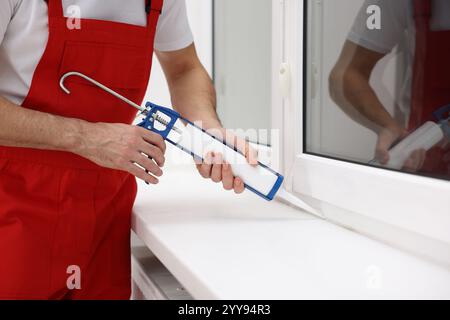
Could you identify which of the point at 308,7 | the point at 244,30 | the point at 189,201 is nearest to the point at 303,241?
the point at 189,201

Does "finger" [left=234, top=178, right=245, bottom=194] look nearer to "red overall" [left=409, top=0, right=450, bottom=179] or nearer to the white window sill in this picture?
the white window sill

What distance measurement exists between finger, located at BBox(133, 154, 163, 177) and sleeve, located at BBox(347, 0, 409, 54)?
45 centimetres

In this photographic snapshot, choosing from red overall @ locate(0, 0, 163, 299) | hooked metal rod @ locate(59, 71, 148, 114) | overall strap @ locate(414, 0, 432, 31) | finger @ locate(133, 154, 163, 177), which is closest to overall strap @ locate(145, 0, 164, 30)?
red overall @ locate(0, 0, 163, 299)

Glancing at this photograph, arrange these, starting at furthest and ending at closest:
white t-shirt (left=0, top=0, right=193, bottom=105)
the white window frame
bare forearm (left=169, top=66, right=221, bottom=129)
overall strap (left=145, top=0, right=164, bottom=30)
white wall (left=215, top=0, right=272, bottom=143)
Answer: white wall (left=215, top=0, right=272, bottom=143), bare forearm (left=169, top=66, right=221, bottom=129), overall strap (left=145, top=0, right=164, bottom=30), white t-shirt (left=0, top=0, right=193, bottom=105), the white window frame

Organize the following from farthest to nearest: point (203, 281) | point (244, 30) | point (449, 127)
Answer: point (244, 30)
point (449, 127)
point (203, 281)

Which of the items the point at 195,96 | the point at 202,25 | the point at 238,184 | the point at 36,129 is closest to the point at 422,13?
the point at 238,184

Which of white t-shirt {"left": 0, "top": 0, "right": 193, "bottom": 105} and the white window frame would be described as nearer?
→ the white window frame

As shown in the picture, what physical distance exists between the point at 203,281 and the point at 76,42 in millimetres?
507

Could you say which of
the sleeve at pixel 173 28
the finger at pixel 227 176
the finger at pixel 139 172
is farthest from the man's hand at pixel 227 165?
the sleeve at pixel 173 28

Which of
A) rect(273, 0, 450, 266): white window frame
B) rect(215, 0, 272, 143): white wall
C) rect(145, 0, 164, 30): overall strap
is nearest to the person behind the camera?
rect(273, 0, 450, 266): white window frame

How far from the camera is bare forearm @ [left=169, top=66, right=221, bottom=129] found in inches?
42.7

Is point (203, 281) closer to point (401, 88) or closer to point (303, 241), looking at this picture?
point (303, 241)

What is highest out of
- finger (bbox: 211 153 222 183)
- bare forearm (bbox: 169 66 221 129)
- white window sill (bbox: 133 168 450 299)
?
bare forearm (bbox: 169 66 221 129)

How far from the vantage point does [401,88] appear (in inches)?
32.1
